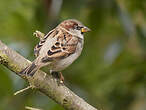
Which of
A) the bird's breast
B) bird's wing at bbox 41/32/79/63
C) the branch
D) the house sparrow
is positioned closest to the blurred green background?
the house sparrow

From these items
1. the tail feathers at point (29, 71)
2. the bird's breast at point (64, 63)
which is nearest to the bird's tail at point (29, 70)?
the tail feathers at point (29, 71)

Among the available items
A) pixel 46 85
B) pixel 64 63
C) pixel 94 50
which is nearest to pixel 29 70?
pixel 46 85

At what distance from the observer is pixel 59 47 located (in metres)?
3.80

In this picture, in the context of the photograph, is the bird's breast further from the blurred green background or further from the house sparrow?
the blurred green background

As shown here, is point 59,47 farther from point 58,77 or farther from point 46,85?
point 46,85

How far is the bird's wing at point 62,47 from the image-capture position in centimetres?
362

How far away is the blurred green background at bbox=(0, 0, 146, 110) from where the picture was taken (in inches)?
174

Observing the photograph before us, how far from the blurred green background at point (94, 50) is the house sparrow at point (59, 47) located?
17 cm

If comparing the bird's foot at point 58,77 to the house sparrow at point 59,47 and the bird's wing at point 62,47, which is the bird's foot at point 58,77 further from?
the bird's wing at point 62,47

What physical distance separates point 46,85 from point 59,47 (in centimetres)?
85

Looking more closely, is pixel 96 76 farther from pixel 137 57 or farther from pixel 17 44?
pixel 17 44

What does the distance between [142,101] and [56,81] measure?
81.2 inches

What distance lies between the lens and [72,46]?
3.95m

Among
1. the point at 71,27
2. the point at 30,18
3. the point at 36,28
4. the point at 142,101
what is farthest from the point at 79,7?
the point at 142,101
